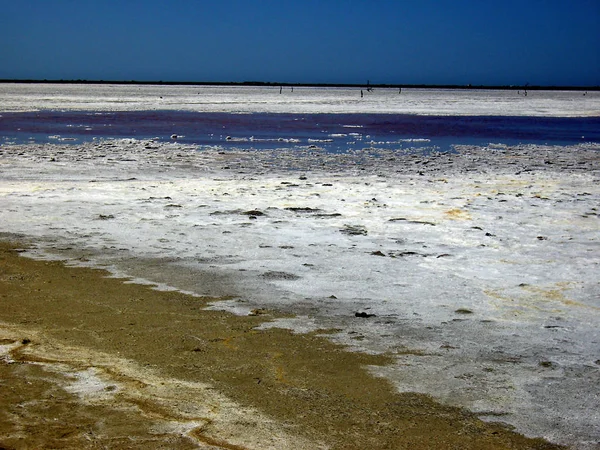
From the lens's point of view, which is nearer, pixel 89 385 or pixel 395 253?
pixel 89 385

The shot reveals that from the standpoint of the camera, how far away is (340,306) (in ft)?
16.3

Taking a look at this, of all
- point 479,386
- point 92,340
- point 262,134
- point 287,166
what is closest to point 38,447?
point 92,340

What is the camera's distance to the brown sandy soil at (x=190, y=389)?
3082 millimetres

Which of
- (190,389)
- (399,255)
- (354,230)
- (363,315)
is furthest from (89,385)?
(354,230)

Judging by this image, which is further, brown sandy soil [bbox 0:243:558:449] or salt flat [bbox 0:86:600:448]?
salt flat [bbox 0:86:600:448]

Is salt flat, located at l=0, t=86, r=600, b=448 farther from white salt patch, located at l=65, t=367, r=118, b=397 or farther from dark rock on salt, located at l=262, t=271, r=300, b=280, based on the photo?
white salt patch, located at l=65, t=367, r=118, b=397

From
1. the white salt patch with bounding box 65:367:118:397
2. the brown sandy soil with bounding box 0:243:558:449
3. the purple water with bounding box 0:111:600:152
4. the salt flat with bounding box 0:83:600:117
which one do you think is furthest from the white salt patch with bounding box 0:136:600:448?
the salt flat with bounding box 0:83:600:117

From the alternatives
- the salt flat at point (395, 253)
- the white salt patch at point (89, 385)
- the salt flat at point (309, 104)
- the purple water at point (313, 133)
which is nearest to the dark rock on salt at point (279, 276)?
the salt flat at point (395, 253)

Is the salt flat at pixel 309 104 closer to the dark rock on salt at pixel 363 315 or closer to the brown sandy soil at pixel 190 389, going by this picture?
the brown sandy soil at pixel 190 389

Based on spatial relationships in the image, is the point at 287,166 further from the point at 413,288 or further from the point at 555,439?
the point at 555,439

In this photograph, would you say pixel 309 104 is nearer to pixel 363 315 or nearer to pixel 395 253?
pixel 395 253

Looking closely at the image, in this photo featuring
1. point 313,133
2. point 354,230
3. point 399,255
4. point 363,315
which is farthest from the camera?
point 313,133

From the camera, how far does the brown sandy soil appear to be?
10.1ft

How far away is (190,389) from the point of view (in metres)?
3.55
